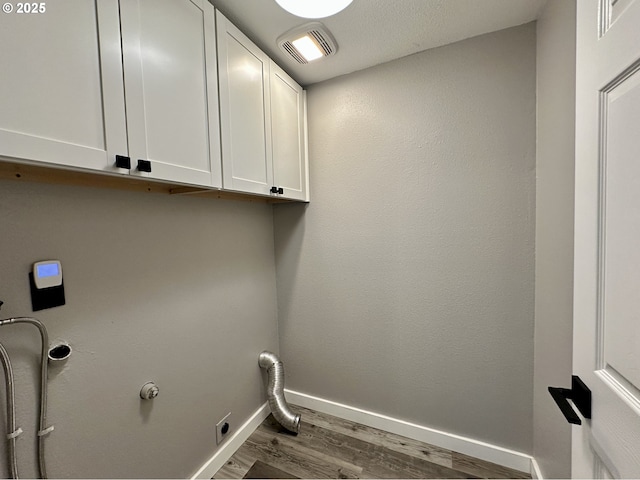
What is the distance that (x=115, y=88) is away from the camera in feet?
2.54

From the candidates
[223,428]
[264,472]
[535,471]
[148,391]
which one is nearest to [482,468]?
[535,471]

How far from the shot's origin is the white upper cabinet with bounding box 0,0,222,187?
607 mm

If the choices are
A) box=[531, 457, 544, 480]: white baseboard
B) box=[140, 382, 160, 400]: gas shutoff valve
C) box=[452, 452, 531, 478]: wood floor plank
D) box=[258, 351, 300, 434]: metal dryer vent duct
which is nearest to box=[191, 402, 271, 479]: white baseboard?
box=[258, 351, 300, 434]: metal dryer vent duct

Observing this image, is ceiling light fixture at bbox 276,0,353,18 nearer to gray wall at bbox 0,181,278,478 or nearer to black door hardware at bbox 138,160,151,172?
black door hardware at bbox 138,160,151,172

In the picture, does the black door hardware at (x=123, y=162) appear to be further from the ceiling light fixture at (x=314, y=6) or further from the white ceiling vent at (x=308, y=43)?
Answer: the white ceiling vent at (x=308, y=43)

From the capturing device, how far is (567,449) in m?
1.02

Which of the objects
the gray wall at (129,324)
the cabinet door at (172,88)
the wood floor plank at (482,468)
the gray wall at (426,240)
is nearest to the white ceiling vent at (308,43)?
the gray wall at (426,240)

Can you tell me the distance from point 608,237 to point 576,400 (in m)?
0.42

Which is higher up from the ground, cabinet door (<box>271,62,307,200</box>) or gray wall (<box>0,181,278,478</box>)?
cabinet door (<box>271,62,307,200</box>)

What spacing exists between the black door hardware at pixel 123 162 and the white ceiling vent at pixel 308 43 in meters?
1.13

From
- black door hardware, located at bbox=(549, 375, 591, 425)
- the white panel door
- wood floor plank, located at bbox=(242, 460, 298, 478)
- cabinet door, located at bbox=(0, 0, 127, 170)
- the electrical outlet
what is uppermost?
cabinet door, located at bbox=(0, 0, 127, 170)

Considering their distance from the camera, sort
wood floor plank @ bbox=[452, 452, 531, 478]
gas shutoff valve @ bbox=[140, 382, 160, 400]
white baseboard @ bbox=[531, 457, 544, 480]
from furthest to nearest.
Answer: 1. wood floor plank @ bbox=[452, 452, 531, 478]
2. white baseboard @ bbox=[531, 457, 544, 480]
3. gas shutoff valve @ bbox=[140, 382, 160, 400]

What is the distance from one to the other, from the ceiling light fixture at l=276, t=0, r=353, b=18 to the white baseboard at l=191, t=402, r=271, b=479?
2.40 meters

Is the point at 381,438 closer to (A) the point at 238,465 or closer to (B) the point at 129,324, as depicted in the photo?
(A) the point at 238,465
